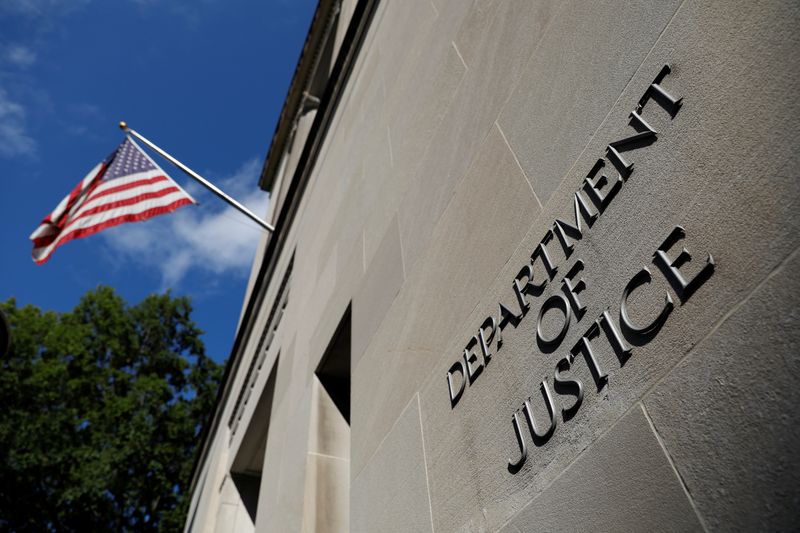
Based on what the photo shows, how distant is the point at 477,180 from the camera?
3605 millimetres

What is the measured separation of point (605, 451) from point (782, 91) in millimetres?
1209

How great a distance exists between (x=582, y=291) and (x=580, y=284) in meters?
0.03

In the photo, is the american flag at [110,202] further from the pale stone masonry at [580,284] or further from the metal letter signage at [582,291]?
the metal letter signage at [582,291]

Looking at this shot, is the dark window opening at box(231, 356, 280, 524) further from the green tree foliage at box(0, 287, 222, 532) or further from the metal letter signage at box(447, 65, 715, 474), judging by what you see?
the green tree foliage at box(0, 287, 222, 532)

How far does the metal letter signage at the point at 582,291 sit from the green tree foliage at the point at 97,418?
69.4 ft

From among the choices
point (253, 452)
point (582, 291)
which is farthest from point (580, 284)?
point (253, 452)

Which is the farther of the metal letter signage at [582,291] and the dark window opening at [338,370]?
the dark window opening at [338,370]

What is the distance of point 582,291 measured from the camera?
235 centimetres

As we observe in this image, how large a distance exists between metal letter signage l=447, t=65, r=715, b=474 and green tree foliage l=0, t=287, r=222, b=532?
69.4ft

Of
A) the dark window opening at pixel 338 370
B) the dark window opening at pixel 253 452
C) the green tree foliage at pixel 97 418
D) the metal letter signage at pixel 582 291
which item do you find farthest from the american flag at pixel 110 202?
the green tree foliage at pixel 97 418

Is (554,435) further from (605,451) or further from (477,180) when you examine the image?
(477,180)

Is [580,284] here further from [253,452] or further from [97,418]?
[97,418]

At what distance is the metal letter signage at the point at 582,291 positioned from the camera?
198 cm

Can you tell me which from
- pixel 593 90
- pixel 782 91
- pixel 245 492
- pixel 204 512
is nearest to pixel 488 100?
pixel 593 90
